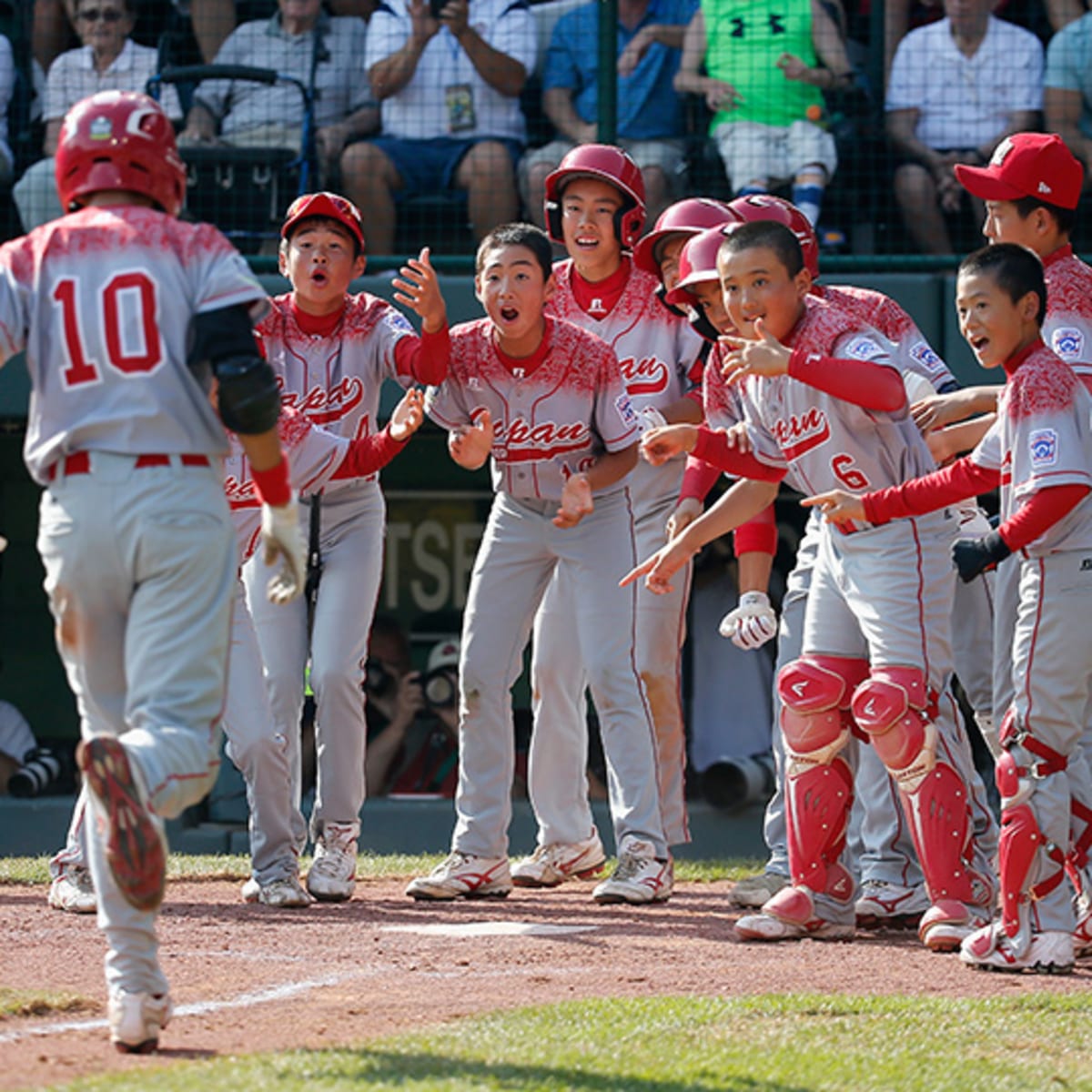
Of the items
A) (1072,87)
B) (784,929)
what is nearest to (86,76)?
(1072,87)

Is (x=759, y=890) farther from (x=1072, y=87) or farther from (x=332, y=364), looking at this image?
(x=1072, y=87)

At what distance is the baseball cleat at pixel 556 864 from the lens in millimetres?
6121

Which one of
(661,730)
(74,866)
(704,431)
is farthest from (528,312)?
(74,866)

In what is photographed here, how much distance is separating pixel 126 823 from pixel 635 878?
2.58 m

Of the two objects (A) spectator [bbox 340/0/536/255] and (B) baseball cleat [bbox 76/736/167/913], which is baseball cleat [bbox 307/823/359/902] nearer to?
(B) baseball cleat [bbox 76/736/167/913]

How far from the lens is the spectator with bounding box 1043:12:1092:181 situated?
→ 8.93 meters

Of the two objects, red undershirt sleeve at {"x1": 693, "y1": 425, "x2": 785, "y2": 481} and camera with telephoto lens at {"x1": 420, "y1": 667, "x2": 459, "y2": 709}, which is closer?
red undershirt sleeve at {"x1": 693, "y1": 425, "x2": 785, "y2": 481}

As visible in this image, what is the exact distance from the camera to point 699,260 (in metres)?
5.54

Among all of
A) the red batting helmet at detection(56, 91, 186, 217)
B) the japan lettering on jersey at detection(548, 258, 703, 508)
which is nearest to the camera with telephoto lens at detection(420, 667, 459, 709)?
the japan lettering on jersey at detection(548, 258, 703, 508)

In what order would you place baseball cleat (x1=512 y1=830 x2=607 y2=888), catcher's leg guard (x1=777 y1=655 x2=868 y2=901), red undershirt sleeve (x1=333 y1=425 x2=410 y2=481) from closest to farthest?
catcher's leg guard (x1=777 y1=655 x2=868 y2=901) < red undershirt sleeve (x1=333 y1=425 x2=410 y2=481) < baseball cleat (x1=512 y1=830 x2=607 y2=888)

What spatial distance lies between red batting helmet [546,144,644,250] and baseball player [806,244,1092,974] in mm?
1975

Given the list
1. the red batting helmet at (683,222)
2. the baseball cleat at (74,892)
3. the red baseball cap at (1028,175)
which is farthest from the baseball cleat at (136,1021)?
the red batting helmet at (683,222)

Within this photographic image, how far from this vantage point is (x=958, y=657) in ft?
18.7

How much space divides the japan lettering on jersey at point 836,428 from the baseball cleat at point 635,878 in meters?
1.28
